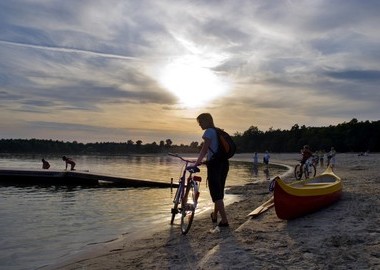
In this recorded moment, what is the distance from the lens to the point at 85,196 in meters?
18.2

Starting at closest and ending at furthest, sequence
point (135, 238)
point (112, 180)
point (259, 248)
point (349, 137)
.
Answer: point (259, 248)
point (135, 238)
point (112, 180)
point (349, 137)

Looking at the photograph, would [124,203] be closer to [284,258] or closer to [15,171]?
[284,258]

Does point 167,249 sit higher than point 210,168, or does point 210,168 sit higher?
point 210,168

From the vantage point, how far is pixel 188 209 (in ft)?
26.0

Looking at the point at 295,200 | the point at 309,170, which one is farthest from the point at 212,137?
the point at 309,170

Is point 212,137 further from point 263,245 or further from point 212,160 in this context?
point 263,245

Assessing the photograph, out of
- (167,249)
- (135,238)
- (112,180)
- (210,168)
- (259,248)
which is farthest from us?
(112,180)

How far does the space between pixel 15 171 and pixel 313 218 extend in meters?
23.4

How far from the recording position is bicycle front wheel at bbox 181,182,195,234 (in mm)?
7816

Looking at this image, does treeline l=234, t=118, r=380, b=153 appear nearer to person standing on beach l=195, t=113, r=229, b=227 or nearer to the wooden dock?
the wooden dock

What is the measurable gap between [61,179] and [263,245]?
70.9 feet

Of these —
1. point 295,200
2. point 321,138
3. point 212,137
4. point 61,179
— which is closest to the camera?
point 212,137

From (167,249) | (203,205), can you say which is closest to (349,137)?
(203,205)

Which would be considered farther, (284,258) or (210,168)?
(210,168)
